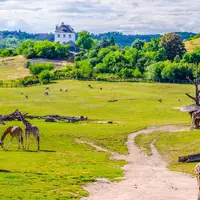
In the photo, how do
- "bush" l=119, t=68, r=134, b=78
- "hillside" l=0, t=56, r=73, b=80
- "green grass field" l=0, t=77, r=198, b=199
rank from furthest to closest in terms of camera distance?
"hillside" l=0, t=56, r=73, b=80, "bush" l=119, t=68, r=134, b=78, "green grass field" l=0, t=77, r=198, b=199

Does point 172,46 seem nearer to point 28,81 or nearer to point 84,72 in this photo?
point 84,72

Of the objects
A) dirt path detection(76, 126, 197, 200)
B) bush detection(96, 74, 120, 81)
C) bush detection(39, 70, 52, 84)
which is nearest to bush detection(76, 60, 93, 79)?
bush detection(96, 74, 120, 81)

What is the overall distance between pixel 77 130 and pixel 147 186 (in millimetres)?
A: 29648

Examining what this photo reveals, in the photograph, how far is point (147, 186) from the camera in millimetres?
32188

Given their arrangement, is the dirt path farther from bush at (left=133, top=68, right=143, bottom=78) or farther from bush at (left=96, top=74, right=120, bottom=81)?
bush at (left=133, top=68, right=143, bottom=78)

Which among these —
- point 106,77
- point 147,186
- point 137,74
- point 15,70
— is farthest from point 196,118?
point 15,70

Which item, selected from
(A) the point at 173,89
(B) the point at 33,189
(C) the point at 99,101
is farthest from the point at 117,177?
(A) the point at 173,89

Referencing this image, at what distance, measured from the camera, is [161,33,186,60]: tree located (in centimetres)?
17788

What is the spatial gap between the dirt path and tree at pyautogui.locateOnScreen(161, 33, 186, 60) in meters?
139

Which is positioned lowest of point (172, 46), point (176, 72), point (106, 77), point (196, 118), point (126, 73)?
point (196, 118)

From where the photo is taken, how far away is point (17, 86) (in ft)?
468

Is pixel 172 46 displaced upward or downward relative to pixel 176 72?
upward

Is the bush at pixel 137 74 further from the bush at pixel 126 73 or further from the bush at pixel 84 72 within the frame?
the bush at pixel 84 72

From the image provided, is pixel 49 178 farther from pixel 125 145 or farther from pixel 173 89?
pixel 173 89
